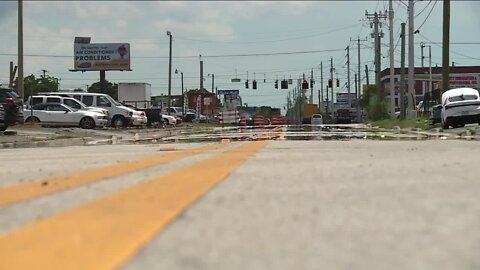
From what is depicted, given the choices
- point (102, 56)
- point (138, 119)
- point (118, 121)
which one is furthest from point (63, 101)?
point (102, 56)

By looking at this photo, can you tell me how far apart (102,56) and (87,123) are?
2070 inches

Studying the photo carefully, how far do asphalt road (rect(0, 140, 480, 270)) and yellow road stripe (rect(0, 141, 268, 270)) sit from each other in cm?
1

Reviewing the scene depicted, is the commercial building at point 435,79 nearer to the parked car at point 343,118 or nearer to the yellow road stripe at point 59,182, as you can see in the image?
the parked car at point 343,118

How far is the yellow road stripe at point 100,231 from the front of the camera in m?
4.07

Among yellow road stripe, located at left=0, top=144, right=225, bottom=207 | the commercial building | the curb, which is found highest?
the commercial building

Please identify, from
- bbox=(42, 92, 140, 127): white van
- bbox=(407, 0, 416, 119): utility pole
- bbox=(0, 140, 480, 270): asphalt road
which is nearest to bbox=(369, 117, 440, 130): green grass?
bbox=(407, 0, 416, 119): utility pole

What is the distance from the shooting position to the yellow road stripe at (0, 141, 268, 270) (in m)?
4.07

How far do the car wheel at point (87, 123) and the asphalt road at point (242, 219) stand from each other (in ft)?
70.3

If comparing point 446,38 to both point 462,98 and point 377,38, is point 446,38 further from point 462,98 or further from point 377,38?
point 377,38

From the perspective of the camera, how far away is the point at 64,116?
1200 inches

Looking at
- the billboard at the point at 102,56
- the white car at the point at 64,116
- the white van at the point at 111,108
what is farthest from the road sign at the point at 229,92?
the white car at the point at 64,116

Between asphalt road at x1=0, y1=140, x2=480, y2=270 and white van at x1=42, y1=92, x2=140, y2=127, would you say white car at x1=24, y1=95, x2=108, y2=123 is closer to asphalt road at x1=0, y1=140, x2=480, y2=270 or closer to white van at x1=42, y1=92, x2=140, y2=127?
white van at x1=42, y1=92, x2=140, y2=127

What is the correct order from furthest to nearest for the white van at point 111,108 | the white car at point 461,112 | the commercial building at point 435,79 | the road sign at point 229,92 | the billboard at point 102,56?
the commercial building at point 435,79
the road sign at point 229,92
the billboard at point 102,56
the white van at point 111,108
the white car at point 461,112

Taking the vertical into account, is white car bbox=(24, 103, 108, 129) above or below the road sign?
below
